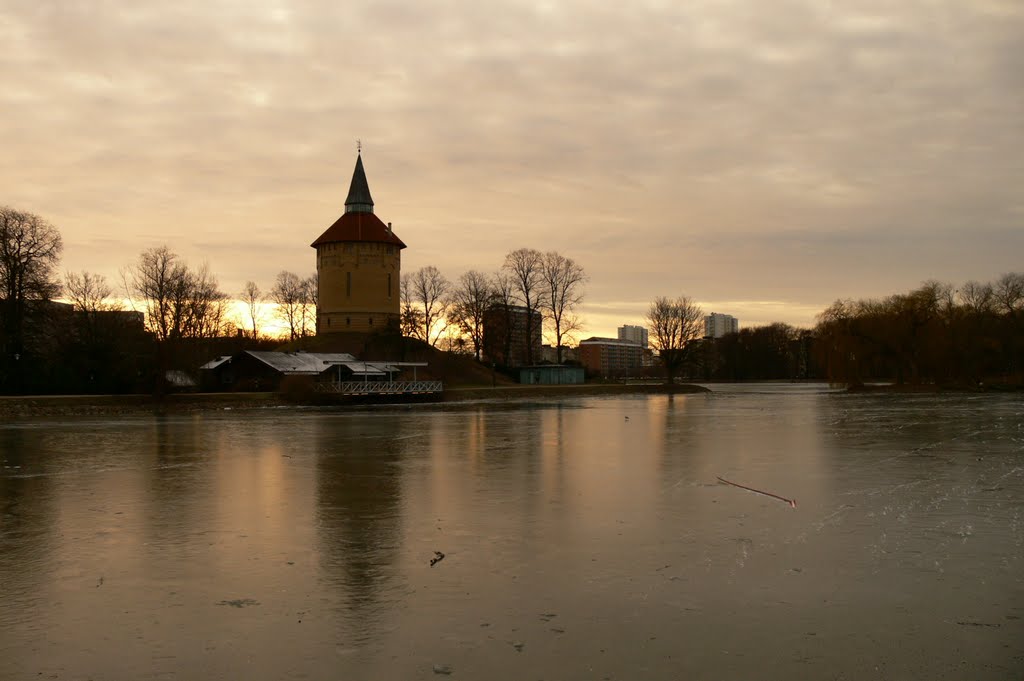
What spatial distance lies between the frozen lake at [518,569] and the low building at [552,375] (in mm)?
61240

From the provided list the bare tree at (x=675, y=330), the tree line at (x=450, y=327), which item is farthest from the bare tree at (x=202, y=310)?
the bare tree at (x=675, y=330)

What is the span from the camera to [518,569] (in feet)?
27.7

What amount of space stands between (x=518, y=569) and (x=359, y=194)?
271 feet

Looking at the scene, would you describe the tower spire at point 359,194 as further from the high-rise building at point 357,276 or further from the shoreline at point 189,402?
the shoreline at point 189,402

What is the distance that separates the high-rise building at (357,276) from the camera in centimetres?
8381

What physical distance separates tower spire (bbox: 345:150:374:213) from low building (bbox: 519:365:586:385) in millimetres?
24622

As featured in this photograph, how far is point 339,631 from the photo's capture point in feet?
21.2

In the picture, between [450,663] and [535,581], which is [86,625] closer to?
[450,663]

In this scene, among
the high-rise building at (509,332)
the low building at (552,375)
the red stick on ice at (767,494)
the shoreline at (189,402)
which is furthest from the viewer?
the high-rise building at (509,332)

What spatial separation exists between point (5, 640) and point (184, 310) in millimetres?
65747

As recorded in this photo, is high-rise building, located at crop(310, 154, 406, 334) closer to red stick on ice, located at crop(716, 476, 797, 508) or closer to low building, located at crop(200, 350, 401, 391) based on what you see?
low building, located at crop(200, 350, 401, 391)

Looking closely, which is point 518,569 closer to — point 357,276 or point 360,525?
point 360,525

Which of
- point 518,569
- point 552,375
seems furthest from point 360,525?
point 552,375

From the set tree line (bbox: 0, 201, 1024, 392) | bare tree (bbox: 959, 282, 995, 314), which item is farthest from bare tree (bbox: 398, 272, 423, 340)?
bare tree (bbox: 959, 282, 995, 314)
